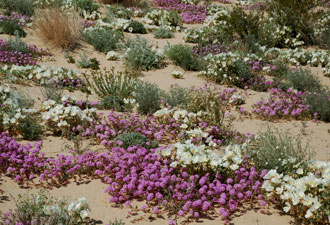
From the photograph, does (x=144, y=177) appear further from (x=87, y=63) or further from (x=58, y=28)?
(x=58, y=28)

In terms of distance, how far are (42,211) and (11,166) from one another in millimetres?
1647

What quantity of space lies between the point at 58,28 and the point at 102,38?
1.38 meters

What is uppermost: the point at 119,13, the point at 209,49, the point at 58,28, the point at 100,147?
the point at 119,13

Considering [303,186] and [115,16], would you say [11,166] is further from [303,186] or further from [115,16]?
[115,16]

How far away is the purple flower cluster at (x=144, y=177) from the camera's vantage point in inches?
169

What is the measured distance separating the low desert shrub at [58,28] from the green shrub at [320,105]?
7.34 metres

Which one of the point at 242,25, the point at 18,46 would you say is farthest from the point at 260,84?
the point at 18,46

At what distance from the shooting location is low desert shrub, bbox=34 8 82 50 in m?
10.9

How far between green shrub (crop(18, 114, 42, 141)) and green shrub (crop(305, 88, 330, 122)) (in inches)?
210

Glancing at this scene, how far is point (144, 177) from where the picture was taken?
465cm

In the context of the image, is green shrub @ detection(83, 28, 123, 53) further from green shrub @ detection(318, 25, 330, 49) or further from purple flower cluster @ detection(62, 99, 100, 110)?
green shrub @ detection(318, 25, 330, 49)

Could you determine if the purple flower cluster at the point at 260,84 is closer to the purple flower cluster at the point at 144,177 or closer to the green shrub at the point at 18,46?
the purple flower cluster at the point at 144,177

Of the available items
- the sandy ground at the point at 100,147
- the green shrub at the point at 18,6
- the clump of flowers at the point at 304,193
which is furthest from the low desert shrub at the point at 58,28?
the clump of flowers at the point at 304,193

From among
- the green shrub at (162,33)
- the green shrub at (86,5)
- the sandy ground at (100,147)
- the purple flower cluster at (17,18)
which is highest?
the green shrub at (86,5)
